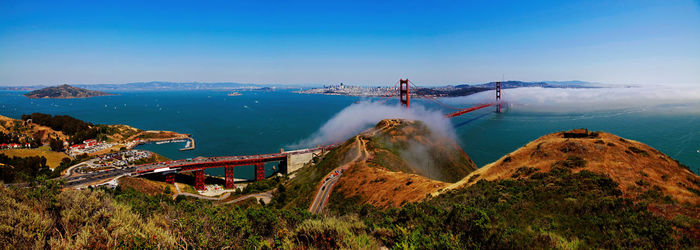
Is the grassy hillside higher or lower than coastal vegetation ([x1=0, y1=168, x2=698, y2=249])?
lower

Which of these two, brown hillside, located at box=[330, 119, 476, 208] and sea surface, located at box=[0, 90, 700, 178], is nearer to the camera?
brown hillside, located at box=[330, 119, 476, 208]

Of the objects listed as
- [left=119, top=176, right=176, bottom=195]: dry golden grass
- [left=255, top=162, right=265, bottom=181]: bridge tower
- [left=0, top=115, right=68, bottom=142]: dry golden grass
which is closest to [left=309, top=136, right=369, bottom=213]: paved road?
[left=255, top=162, right=265, bottom=181]: bridge tower

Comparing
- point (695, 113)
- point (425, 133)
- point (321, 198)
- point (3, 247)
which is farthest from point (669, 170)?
point (695, 113)

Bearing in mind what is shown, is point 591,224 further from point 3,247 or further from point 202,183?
point 202,183

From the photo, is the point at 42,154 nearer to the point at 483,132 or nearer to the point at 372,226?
the point at 372,226

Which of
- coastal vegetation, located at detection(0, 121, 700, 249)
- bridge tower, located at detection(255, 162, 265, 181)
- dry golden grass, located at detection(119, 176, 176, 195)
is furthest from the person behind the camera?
bridge tower, located at detection(255, 162, 265, 181)

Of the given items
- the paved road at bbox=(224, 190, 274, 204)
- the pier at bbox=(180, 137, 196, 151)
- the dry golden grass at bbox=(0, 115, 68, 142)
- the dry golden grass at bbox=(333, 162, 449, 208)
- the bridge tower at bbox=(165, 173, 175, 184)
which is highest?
the dry golden grass at bbox=(0, 115, 68, 142)

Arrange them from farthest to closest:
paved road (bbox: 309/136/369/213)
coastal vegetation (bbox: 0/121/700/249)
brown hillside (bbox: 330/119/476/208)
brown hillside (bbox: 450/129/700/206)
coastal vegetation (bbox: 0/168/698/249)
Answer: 1. paved road (bbox: 309/136/369/213)
2. brown hillside (bbox: 330/119/476/208)
3. brown hillside (bbox: 450/129/700/206)
4. coastal vegetation (bbox: 0/121/700/249)
5. coastal vegetation (bbox: 0/168/698/249)

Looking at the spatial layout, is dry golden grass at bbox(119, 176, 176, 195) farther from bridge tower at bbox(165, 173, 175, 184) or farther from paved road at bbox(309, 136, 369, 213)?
paved road at bbox(309, 136, 369, 213)
